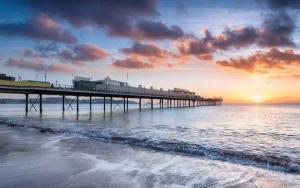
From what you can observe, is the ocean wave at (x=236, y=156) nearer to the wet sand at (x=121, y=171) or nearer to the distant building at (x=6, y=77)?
the wet sand at (x=121, y=171)

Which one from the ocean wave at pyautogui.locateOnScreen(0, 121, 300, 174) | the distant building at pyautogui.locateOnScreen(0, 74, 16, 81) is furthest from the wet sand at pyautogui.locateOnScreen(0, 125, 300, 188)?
the distant building at pyautogui.locateOnScreen(0, 74, 16, 81)

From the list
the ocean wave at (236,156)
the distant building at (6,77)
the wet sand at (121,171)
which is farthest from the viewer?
the distant building at (6,77)

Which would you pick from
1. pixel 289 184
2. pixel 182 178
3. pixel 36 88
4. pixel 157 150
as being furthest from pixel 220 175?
pixel 36 88

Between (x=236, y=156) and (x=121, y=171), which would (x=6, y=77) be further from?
(x=236, y=156)

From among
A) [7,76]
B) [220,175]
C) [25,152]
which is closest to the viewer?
[220,175]

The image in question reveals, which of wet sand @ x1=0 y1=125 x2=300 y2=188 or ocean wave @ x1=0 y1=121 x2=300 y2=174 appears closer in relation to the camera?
wet sand @ x1=0 y1=125 x2=300 y2=188

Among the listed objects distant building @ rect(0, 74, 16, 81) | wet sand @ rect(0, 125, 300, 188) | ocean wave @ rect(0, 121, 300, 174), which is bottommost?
ocean wave @ rect(0, 121, 300, 174)

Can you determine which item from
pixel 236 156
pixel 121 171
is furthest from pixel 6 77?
pixel 236 156

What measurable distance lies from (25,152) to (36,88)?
3528 cm

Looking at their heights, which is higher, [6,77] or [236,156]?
[6,77]

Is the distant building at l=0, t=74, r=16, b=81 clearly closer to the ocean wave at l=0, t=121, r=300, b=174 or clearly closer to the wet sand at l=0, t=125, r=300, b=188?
the ocean wave at l=0, t=121, r=300, b=174

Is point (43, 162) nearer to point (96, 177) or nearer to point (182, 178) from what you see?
point (96, 177)

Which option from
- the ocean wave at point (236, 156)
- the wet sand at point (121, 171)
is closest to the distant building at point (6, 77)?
the ocean wave at point (236, 156)

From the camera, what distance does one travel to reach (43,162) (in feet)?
33.6
